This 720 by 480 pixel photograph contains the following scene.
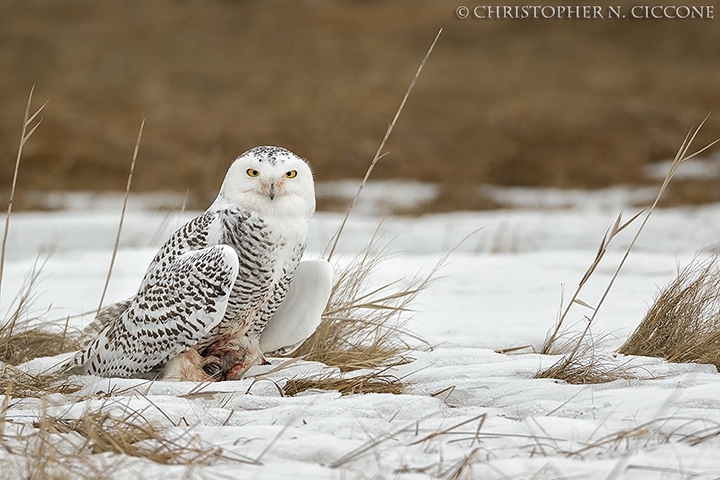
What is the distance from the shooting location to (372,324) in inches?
149

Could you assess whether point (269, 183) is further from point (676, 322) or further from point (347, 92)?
point (347, 92)

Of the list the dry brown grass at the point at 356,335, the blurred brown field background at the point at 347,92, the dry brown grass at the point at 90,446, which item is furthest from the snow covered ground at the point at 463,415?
the blurred brown field background at the point at 347,92

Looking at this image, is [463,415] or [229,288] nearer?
[463,415]

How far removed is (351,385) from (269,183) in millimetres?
797

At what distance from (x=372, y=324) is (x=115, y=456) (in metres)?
1.67

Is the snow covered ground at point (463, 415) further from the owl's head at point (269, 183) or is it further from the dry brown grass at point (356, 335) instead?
the owl's head at point (269, 183)

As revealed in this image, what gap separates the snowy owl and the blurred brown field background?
7.12 m

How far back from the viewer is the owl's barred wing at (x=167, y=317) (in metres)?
3.02

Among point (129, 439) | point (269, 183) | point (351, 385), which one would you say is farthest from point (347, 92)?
point (129, 439)

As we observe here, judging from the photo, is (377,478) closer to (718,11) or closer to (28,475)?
(28,475)

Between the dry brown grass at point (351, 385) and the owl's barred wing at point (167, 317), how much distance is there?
0.37 m

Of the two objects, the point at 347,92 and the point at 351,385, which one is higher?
the point at 347,92

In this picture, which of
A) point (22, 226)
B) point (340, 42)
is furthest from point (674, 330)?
point (340, 42)

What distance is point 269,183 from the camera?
122 inches
